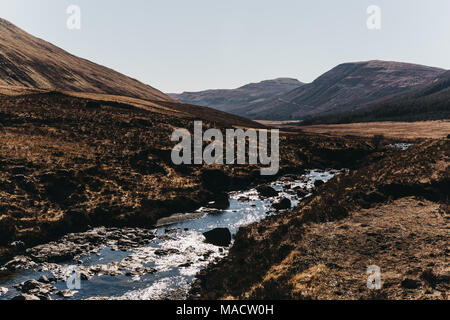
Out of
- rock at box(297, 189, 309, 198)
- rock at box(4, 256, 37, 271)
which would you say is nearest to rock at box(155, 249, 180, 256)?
rock at box(4, 256, 37, 271)

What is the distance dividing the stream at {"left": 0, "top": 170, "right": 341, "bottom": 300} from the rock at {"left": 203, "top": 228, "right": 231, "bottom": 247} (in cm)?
53

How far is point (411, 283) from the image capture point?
1739 cm

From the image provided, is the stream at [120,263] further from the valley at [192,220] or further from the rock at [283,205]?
the rock at [283,205]

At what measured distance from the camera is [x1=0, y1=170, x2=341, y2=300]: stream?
21828 mm

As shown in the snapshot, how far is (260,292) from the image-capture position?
738 inches

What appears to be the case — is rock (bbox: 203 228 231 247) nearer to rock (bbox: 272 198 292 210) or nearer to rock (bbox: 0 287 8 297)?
rock (bbox: 272 198 292 210)

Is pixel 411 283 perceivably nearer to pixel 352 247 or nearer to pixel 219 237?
pixel 352 247

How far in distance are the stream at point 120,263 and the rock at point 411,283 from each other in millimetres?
12719

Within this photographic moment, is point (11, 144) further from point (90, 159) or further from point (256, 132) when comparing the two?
point (256, 132)

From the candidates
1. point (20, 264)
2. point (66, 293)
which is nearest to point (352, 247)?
point (66, 293)

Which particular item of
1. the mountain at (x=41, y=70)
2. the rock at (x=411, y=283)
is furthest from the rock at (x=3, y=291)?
the mountain at (x=41, y=70)

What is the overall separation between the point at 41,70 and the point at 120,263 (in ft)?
487
